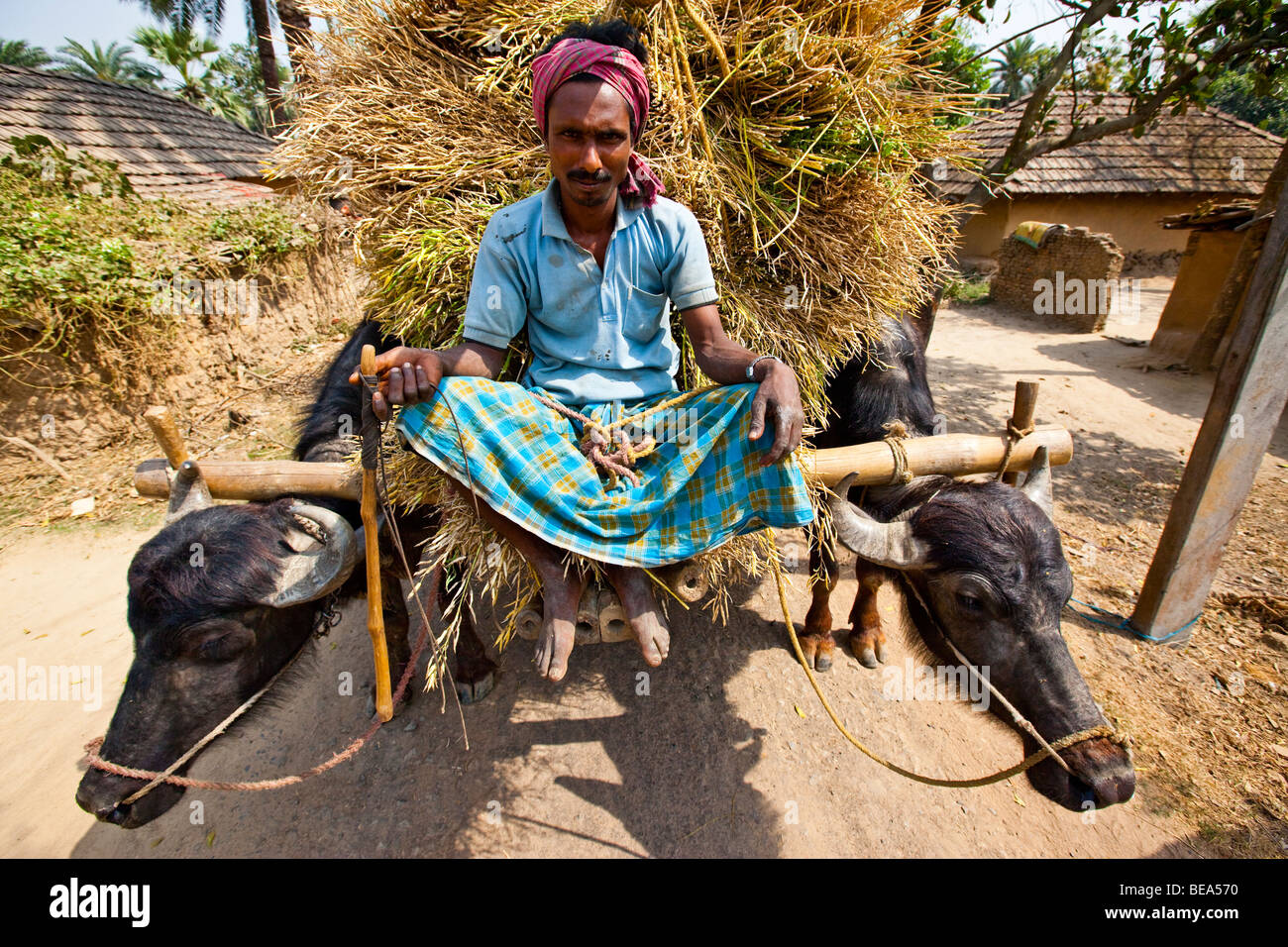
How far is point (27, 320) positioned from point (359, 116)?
479 cm

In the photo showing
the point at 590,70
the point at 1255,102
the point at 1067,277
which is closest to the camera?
the point at 590,70

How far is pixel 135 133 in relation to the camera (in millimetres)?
9391

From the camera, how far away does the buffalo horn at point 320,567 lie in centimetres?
210

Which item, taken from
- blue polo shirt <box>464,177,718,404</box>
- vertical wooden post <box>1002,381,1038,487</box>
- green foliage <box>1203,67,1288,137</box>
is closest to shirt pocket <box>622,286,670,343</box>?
blue polo shirt <box>464,177,718,404</box>

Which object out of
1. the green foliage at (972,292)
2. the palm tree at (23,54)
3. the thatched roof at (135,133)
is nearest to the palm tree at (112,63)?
the palm tree at (23,54)

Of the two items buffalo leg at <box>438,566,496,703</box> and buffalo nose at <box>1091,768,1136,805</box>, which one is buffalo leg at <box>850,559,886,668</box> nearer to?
buffalo nose at <box>1091,768,1136,805</box>

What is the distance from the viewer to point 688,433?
6.33 ft

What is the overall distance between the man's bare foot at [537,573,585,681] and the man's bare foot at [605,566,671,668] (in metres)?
0.14

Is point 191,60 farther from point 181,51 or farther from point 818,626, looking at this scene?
point 818,626

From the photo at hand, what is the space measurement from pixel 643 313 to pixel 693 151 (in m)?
0.77

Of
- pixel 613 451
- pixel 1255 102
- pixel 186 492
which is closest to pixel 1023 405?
pixel 613 451

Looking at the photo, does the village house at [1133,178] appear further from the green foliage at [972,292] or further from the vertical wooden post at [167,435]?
the vertical wooden post at [167,435]

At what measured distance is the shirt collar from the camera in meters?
2.05
